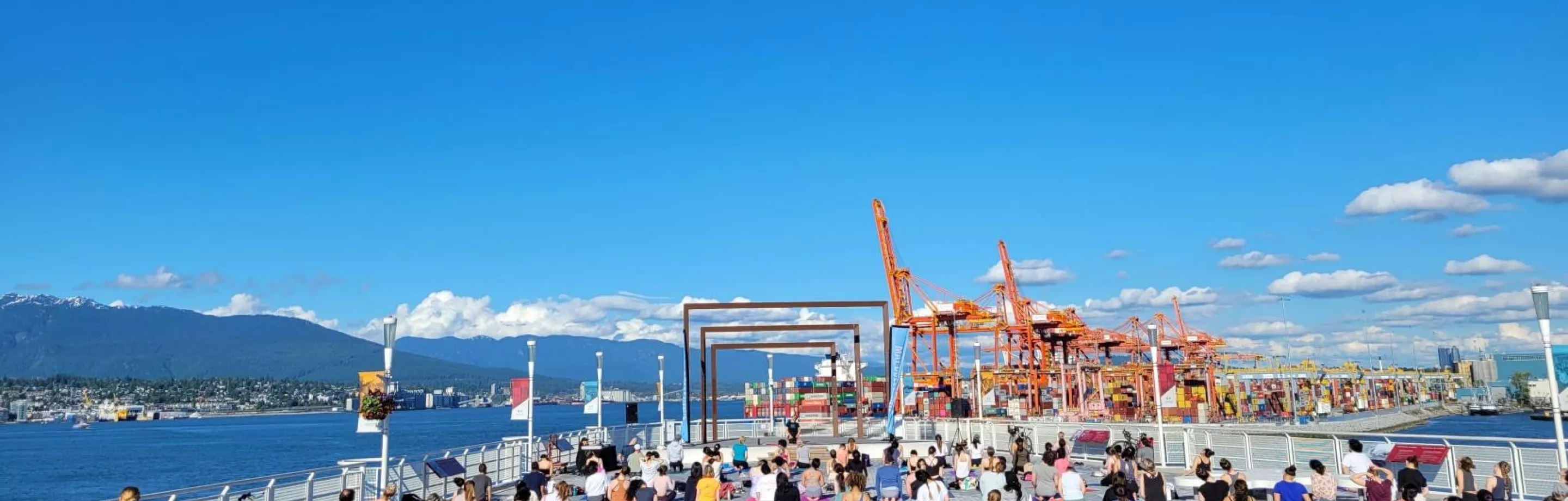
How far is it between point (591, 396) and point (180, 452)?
92.4m

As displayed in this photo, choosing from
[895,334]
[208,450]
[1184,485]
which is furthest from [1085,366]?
[208,450]

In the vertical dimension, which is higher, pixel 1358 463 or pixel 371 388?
pixel 371 388

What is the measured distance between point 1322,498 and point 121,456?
112 m

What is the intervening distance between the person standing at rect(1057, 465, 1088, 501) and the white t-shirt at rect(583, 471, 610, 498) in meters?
6.47

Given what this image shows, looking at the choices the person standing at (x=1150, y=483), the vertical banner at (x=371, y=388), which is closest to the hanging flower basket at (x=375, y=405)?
the vertical banner at (x=371, y=388)

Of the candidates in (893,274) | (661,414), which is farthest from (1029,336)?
(661,414)

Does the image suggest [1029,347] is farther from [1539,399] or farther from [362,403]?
[1539,399]

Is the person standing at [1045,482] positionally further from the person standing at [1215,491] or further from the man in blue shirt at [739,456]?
the man in blue shirt at [739,456]

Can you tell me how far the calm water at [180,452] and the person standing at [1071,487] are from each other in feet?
205

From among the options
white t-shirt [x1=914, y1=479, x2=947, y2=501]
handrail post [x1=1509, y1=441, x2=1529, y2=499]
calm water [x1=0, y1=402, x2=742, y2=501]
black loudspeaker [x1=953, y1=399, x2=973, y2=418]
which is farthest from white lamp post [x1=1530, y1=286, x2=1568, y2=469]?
calm water [x1=0, y1=402, x2=742, y2=501]

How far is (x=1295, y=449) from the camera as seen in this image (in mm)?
19281

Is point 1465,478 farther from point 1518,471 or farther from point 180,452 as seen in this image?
point 180,452

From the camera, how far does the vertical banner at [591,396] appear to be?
30516mm

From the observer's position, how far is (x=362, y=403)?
15594 millimetres
